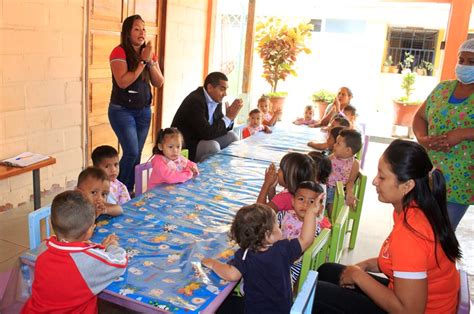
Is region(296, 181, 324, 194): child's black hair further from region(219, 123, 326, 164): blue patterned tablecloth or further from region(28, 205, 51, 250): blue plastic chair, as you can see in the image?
region(219, 123, 326, 164): blue patterned tablecloth

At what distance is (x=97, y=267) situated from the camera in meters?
1.44

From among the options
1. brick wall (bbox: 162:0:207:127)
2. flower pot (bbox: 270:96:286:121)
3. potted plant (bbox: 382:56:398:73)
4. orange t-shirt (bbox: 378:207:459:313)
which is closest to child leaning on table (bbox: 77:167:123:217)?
orange t-shirt (bbox: 378:207:459:313)

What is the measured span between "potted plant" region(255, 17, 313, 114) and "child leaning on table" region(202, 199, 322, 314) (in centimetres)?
549

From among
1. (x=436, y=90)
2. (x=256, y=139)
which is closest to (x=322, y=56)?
(x=256, y=139)

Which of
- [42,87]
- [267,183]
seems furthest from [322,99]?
[267,183]

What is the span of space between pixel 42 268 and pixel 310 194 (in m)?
1.14

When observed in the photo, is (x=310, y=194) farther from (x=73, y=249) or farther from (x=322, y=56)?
(x=322, y=56)

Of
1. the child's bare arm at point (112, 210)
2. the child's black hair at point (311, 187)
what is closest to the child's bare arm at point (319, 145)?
the child's black hair at point (311, 187)

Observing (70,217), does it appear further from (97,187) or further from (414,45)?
(414,45)

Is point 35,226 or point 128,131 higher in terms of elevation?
point 128,131

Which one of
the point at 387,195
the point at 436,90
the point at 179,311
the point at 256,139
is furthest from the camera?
the point at 256,139

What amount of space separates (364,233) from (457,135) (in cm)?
148

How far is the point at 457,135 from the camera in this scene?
232cm

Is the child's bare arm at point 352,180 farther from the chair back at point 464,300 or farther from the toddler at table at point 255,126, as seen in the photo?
the chair back at point 464,300
